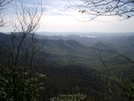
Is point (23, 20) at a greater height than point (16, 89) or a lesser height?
greater

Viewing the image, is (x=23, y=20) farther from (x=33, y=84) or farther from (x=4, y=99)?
(x=4, y=99)

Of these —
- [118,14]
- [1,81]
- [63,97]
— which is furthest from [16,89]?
[118,14]

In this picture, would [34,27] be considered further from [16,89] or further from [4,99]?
[4,99]

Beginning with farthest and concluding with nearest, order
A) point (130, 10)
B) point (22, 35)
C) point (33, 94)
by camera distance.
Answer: point (22, 35), point (33, 94), point (130, 10)

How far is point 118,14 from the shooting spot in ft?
8.06

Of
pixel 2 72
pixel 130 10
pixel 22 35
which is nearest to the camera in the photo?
pixel 130 10

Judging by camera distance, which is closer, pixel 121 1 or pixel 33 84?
pixel 121 1

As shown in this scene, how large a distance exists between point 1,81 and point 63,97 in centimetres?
343

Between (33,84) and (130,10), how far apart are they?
7196 millimetres

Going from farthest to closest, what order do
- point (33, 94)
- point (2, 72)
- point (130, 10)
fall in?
point (33, 94)
point (2, 72)
point (130, 10)

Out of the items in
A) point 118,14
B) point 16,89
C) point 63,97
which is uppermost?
point 118,14

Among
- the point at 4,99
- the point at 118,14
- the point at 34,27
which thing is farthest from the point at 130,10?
the point at 34,27

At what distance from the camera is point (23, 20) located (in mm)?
10711

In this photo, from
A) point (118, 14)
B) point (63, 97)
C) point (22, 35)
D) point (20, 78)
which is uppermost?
point (118, 14)
